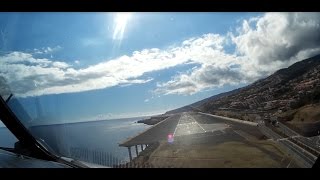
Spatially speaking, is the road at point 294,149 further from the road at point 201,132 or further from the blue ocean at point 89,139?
the blue ocean at point 89,139

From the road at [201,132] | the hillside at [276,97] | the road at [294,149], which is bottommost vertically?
the road at [294,149]

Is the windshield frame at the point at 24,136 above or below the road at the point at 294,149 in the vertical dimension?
above

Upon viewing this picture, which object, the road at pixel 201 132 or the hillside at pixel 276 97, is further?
the road at pixel 201 132

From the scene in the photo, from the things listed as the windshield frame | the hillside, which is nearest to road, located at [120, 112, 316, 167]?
the hillside

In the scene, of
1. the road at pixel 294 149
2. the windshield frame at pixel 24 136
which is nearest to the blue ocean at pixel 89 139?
the windshield frame at pixel 24 136

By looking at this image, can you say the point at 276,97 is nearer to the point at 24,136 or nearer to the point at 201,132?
the point at 201,132

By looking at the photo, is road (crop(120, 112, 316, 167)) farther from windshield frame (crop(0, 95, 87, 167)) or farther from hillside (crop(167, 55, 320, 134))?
windshield frame (crop(0, 95, 87, 167))

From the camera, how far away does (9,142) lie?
3.50 meters

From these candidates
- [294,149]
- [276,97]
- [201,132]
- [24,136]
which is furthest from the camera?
[201,132]

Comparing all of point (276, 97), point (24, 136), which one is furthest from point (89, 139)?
point (276, 97)
